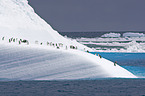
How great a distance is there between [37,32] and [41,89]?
4777cm

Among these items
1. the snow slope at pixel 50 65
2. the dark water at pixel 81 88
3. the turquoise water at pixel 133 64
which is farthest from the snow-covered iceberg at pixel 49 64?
the turquoise water at pixel 133 64

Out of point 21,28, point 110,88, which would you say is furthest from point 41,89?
point 21,28

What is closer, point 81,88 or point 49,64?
point 81,88

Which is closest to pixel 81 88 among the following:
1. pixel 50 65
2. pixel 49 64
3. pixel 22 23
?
pixel 50 65

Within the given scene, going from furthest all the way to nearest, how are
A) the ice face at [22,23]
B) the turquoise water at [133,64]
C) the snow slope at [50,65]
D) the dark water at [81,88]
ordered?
the ice face at [22,23]
the turquoise water at [133,64]
the snow slope at [50,65]
the dark water at [81,88]

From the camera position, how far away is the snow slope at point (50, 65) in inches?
1542

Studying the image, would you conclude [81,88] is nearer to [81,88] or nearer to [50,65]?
[81,88]

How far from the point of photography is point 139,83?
35.2 meters

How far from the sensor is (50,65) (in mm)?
40188

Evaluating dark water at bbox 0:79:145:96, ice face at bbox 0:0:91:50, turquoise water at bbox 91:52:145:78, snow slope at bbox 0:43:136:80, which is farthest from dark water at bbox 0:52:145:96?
ice face at bbox 0:0:91:50

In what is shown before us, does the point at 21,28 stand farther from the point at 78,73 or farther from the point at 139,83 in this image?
the point at 139,83

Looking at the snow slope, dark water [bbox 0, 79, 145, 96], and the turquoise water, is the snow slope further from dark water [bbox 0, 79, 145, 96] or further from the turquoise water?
the turquoise water

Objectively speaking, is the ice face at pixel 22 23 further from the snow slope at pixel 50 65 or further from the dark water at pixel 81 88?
the dark water at pixel 81 88

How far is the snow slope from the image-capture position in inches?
1542
